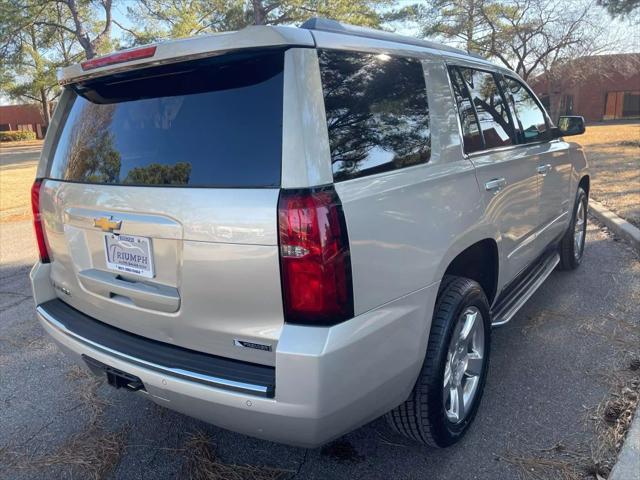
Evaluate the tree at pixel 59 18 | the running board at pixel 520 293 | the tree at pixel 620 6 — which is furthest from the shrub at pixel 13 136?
the running board at pixel 520 293

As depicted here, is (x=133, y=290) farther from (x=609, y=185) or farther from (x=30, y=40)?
(x=30, y=40)

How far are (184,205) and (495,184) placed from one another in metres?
1.79

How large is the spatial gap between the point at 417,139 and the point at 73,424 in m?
2.50

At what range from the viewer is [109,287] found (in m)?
2.33

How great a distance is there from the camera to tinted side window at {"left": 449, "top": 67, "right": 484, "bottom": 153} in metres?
2.78

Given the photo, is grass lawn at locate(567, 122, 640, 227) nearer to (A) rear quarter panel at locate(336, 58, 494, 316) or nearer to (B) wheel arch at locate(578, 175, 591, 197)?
(B) wheel arch at locate(578, 175, 591, 197)

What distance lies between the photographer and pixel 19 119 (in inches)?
2420

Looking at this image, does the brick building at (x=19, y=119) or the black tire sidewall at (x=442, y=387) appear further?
the brick building at (x=19, y=119)


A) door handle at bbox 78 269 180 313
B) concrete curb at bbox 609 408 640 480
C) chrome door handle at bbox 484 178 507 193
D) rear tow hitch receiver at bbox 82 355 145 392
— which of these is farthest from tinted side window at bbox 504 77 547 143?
rear tow hitch receiver at bbox 82 355 145 392

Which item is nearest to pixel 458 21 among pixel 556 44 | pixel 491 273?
pixel 556 44

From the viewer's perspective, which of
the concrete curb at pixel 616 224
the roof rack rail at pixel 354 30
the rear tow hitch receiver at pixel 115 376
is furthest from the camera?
the concrete curb at pixel 616 224

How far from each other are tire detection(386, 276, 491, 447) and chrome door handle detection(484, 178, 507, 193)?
561 millimetres

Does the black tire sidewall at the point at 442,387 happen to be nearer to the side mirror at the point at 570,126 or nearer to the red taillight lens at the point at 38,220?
the red taillight lens at the point at 38,220

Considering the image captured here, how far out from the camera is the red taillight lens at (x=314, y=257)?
5.85ft
